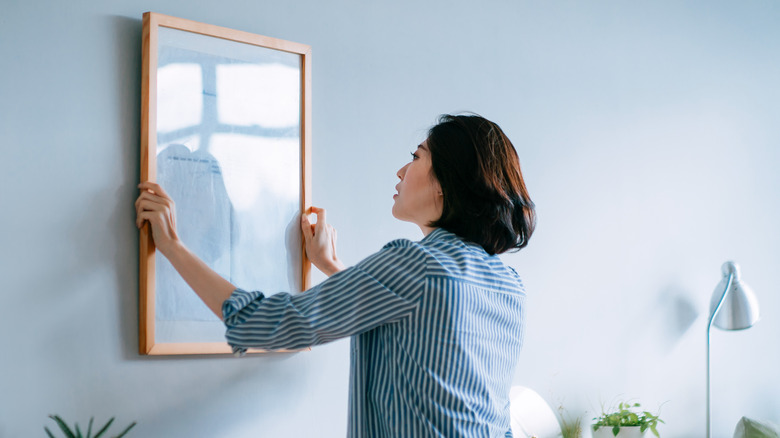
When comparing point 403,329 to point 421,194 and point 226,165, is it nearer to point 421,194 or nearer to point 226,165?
point 421,194

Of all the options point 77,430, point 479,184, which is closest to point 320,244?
point 479,184

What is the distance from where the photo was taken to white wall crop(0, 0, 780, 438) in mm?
1304

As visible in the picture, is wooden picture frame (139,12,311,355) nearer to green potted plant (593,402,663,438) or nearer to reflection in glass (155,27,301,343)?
reflection in glass (155,27,301,343)

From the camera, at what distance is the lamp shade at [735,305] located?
2287 mm

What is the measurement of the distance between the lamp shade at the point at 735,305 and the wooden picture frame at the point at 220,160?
4.50 feet

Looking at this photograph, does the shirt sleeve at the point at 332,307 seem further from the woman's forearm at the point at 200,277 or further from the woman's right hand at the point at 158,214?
the woman's right hand at the point at 158,214

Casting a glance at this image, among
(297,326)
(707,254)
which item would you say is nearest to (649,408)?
(707,254)

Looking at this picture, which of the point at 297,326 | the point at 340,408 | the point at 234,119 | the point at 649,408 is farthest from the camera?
the point at 649,408

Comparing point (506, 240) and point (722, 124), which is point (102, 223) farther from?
point (722, 124)

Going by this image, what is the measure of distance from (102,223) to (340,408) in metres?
0.61

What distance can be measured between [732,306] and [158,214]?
5.60ft

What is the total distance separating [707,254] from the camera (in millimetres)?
2426

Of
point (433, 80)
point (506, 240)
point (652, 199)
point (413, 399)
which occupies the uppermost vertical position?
point (433, 80)

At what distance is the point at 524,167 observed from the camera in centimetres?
200
